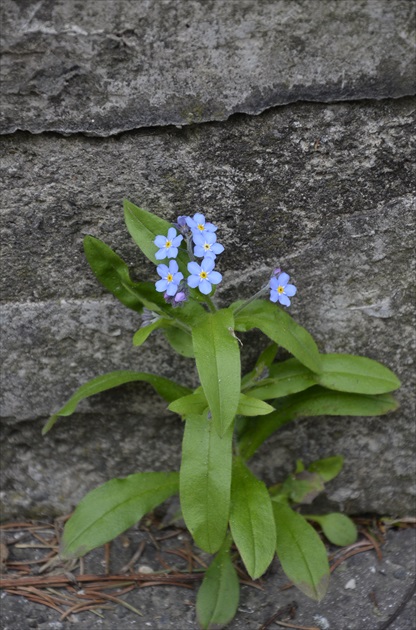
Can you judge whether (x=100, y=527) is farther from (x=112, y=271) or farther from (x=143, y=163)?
(x=143, y=163)

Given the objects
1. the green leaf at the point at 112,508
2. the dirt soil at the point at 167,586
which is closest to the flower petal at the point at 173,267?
the green leaf at the point at 112,508

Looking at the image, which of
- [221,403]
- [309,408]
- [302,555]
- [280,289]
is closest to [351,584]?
[302,555]

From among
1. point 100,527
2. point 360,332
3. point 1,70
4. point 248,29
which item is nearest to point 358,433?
point 360,332

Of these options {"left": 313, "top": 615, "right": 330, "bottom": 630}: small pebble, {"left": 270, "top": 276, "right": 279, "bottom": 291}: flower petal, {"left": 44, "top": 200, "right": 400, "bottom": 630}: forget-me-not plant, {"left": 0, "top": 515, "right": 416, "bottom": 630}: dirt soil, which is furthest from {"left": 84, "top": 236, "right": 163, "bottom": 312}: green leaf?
{"left": 313, "top": 615, "right": 330, "bottom": 630}: small pebble

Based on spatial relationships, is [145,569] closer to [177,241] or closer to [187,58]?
[177,241]

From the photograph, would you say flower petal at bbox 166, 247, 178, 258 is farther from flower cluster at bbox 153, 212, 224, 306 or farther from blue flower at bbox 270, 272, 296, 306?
blue flower at bbox 270, 272, 296, 306

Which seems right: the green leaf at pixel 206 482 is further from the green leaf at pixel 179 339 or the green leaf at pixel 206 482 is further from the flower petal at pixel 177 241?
the flower petal at pixel 177 241
